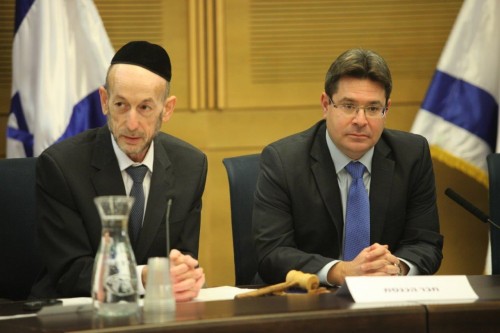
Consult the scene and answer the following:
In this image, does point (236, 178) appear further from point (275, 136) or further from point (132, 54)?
point (275, 136)

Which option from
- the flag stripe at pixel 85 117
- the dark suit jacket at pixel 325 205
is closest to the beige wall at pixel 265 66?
the flag stripe at pixel 85 117

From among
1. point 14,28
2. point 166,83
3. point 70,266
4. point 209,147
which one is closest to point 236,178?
point 166,83

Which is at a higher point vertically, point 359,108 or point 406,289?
point 359,108

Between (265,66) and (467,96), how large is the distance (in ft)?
3.85

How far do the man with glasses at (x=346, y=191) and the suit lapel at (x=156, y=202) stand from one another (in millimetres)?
417

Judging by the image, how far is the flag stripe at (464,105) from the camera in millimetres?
5121

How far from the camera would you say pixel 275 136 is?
5461 millimetres

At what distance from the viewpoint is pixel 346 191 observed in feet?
12.4

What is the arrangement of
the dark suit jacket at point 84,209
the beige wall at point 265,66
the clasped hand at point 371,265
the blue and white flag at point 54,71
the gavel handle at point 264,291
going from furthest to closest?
the beige wall at point 265,66 < the blue and white flag at point 54,71 < the dark suit jacket at point 84,209 < the clasped hand at point 371,265 < the gavel handle at point 264,291

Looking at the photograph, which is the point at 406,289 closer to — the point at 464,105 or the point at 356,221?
the point at 356,221

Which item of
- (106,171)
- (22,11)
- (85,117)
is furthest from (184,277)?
(22,11)

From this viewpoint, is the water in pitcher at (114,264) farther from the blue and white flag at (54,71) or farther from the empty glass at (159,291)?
the blue and white flag at (54,71)

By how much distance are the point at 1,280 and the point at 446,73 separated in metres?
2.72

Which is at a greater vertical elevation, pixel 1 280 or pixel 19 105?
pixel 19 105
